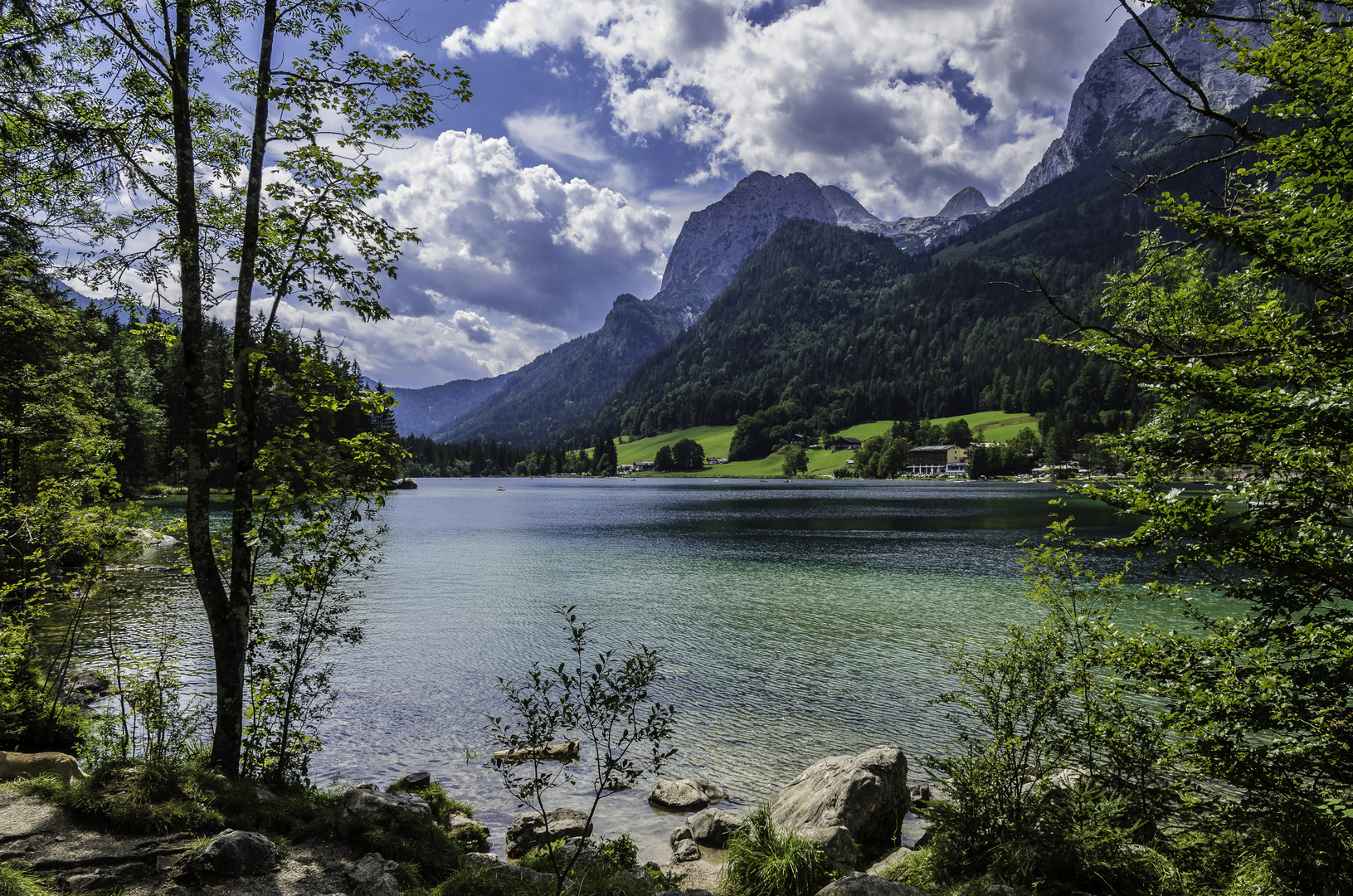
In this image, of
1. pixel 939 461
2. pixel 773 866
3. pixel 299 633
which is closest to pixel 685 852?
pixel 773 866

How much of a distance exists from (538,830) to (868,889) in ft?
21.9

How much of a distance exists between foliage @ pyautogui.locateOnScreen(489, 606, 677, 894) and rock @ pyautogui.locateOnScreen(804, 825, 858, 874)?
3045mm

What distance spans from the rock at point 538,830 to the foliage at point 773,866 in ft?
8.83

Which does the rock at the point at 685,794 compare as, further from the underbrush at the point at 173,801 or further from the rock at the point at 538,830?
the underbrush at the point at 173,801

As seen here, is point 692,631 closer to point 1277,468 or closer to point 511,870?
point 511,870

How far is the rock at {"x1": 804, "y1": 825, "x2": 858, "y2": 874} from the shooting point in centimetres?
1011

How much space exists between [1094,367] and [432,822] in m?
229

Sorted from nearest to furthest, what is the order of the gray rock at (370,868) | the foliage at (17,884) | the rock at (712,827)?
1. the foliage at (17,884)
2. the gray rock at (370,868)
3. the rock at (712,827)

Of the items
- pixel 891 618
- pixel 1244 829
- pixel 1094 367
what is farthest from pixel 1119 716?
pixel 1094 367

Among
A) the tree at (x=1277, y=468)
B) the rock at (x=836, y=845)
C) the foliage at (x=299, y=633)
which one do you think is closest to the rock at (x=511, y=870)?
the foliage at (x=299, y=633)

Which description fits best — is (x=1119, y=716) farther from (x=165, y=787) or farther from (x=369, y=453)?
(x=165, y=787)

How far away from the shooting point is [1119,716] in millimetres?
8609

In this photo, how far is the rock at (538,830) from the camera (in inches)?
434

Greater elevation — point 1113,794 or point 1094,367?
point 1094,367
